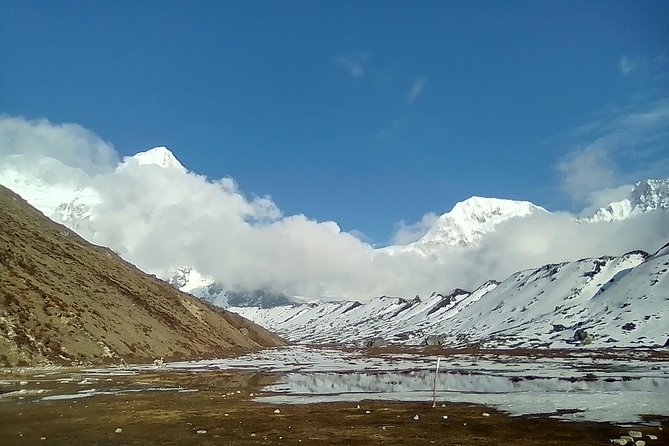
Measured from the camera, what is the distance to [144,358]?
12056 centimetres

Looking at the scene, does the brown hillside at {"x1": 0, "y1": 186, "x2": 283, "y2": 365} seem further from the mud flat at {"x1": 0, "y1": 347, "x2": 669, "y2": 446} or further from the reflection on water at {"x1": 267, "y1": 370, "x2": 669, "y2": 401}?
the reflection on water at {"x1": 267, "y1": 370, "x2": 669, "y2": 401}

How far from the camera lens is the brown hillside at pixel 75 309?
95.6 metres

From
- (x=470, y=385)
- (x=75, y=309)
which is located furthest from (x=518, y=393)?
(x=75, y=309)

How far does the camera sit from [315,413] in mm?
41312

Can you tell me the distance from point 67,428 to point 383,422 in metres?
19.3

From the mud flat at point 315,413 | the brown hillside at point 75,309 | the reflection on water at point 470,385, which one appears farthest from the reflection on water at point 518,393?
the brown hillside at point 75,309

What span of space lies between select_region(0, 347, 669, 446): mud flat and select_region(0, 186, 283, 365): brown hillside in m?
27.7

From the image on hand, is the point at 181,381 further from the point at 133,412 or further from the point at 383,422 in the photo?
the point at 383,422

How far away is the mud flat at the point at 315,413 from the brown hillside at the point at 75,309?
27.7 m

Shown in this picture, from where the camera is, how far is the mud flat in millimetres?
30766

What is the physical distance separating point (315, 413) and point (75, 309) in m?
87.8

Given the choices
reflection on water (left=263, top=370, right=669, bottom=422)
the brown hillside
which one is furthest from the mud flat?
the brown hillside

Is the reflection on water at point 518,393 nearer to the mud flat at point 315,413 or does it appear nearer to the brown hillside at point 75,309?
the mud flat at point 315,413

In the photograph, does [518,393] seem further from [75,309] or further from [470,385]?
[75,309]
